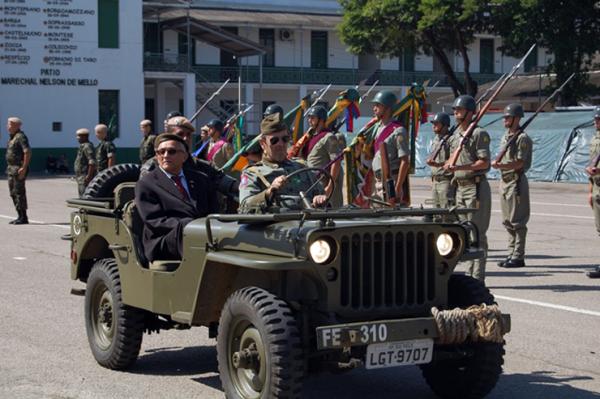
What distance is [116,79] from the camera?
48.6 meters

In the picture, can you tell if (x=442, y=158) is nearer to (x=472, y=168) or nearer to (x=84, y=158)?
(x=472, y=168)

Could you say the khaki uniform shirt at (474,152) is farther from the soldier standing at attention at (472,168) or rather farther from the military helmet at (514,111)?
the military helmet at (514,111)

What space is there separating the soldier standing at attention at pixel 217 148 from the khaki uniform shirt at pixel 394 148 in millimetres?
4271

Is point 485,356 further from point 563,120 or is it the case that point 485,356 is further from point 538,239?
point 563,120

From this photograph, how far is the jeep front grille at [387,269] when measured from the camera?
19.9ft

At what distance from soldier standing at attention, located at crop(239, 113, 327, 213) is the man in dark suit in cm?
40

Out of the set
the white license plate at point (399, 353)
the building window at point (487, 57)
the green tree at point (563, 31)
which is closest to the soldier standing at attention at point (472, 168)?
the white license plate at point (399, 353)

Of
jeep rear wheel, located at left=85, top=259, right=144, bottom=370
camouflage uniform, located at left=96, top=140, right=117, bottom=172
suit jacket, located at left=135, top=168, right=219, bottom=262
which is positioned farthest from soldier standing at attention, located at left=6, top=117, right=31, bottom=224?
suit jacket, located at left=135, top=168, right=219, bottom=262

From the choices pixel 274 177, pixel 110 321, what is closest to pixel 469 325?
pixel 274 177

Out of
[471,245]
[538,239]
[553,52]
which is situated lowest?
[538,239]

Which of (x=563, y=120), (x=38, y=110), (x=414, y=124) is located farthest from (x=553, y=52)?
(x=414, y=124)

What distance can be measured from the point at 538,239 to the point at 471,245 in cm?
1072

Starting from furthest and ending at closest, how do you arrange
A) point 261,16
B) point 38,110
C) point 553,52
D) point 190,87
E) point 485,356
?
1. point 261,16
2. point 190,87
3. point 38,110
4. point 553,52
5. point 485,356

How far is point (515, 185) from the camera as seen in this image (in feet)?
44.8
